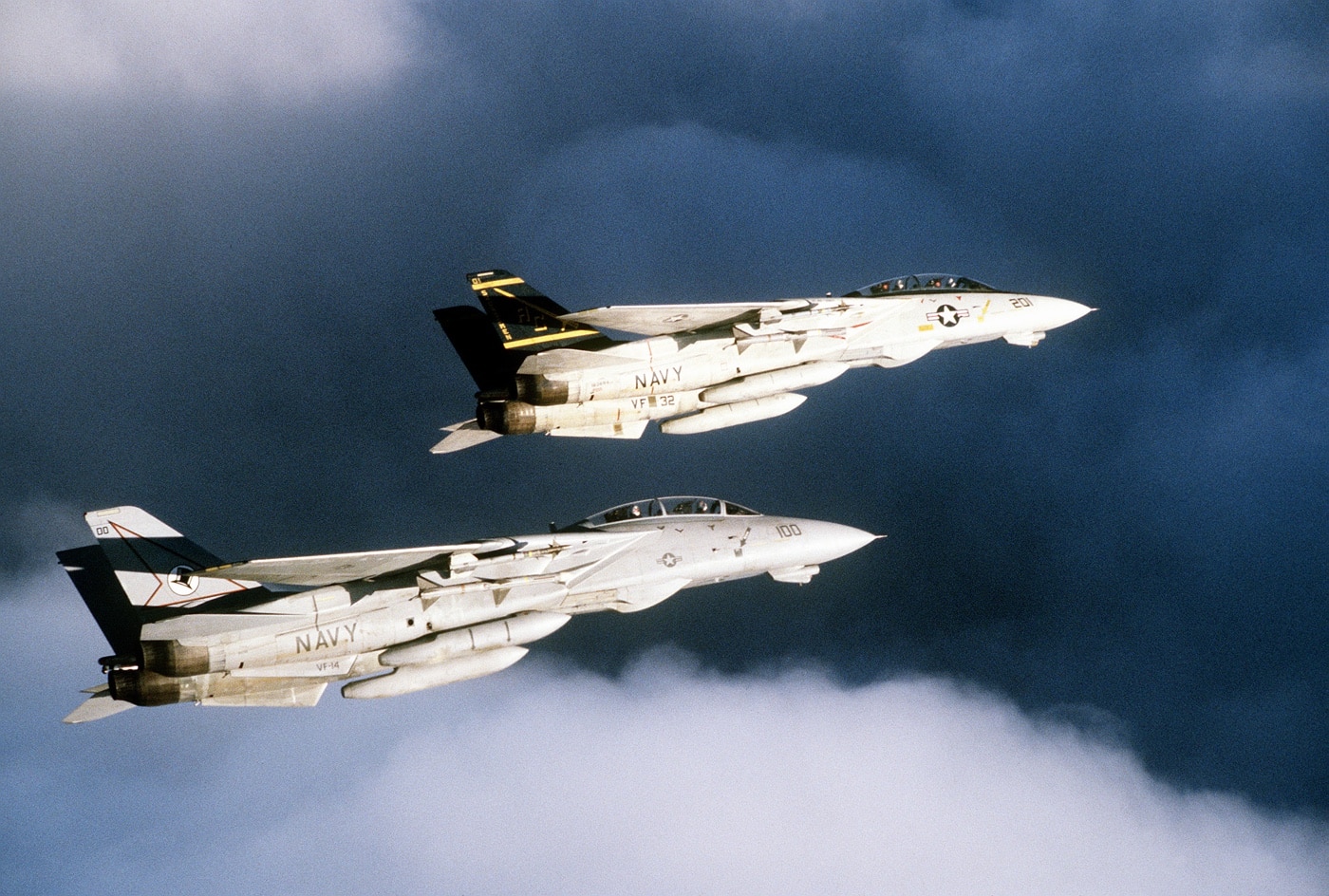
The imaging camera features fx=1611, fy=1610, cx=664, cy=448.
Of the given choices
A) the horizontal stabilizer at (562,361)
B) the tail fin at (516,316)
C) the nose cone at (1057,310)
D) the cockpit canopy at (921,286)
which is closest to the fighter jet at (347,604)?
the horizontal stabilizer at (562,361)

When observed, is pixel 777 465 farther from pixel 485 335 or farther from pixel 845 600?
pixel 485 335

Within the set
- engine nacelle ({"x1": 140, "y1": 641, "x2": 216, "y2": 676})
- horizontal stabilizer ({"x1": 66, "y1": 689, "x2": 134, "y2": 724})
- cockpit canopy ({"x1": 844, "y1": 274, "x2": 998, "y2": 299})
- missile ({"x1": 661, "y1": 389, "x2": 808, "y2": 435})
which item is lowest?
horizontal stabilizer ({"x1": 66, "y1": 689, "x2": 134, "y2": 724})

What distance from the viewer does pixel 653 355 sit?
145ft

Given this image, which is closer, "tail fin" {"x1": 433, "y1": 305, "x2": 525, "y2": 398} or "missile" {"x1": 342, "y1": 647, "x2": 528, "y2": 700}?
"missile" {"x1": 342, "y1": 647, "x2": 528, "y2": 700}

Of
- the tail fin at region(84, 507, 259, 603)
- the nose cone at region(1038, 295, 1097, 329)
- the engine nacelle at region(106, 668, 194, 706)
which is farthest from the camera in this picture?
the nose cone at region(1038, 295, 1097, 329)

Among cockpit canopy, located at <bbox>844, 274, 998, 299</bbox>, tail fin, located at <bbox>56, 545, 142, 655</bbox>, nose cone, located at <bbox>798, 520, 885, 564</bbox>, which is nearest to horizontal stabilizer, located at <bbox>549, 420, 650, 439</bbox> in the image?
nose cone, located at <bbox>798, 520, 885, 564</bbox>

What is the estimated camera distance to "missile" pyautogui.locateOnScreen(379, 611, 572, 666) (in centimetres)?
4056

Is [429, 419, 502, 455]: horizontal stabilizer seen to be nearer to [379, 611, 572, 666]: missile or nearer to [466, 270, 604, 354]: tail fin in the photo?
[466, 270, 604, 354]: tail fin

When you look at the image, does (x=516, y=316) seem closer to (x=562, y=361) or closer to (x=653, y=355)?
(x=562, y=361)

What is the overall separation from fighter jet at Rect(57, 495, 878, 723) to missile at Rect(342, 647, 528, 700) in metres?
0.04

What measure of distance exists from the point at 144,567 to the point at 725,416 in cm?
1598

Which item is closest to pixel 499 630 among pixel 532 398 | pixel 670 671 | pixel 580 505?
pixel 532 398

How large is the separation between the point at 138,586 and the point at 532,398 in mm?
11105

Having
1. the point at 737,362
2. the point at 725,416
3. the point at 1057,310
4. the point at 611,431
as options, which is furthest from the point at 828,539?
the point at 1057,310
